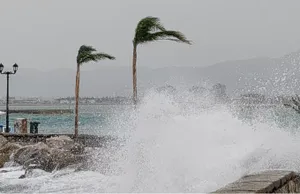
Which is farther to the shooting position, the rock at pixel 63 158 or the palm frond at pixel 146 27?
the palm frond at pixel 146 27

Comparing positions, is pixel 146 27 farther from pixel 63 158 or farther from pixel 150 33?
pixel 63 158

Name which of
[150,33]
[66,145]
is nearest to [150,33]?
[150,33]

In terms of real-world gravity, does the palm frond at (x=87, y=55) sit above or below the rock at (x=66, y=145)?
above

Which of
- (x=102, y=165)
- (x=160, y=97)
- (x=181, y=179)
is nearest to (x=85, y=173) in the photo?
(x=102, y=165)

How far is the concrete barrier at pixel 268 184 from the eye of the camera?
416cm

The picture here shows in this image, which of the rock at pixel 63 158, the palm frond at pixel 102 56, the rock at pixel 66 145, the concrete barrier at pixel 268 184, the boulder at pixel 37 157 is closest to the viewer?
the concrete barrier at pixel 268 184

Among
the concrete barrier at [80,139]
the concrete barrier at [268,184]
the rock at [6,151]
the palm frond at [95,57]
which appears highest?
the palm frond at [95,57]

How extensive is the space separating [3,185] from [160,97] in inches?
211

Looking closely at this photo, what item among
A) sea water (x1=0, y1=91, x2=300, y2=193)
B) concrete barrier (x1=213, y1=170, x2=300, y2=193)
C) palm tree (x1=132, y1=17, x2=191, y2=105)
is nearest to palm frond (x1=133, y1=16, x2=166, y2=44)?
palm tree (x1=132, y1=17, x2=191, y2=105)

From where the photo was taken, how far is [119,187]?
8383 millimetres

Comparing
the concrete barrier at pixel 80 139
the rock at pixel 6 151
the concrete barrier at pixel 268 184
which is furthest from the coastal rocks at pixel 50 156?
the concrete barrier at pixel 268 184

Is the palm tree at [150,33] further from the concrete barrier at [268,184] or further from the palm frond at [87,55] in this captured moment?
the concrete barrier at [268,184]

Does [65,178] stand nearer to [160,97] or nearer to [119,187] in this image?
[160,97]

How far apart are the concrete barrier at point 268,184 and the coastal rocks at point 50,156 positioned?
10.5 metres
